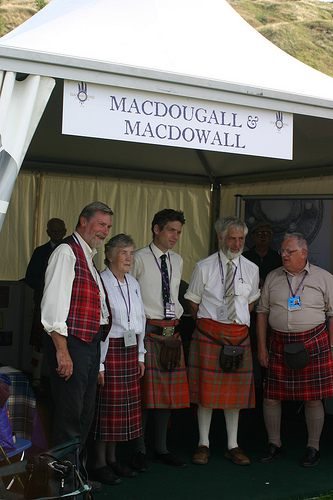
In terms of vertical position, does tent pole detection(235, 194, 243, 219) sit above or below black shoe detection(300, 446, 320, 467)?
above

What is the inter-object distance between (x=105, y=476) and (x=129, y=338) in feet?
2.78

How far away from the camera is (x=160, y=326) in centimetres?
402

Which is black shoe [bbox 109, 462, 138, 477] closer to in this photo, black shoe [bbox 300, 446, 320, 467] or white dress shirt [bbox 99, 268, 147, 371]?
white dress shirt [bbox 99, 268, 147, 371]

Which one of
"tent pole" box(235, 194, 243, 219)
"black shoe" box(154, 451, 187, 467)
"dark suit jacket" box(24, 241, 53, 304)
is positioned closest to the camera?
"black shoe" box(154, 451, 187, 467)

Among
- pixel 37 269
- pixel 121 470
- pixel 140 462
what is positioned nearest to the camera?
pixel 121 470

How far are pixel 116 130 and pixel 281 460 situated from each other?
261cm

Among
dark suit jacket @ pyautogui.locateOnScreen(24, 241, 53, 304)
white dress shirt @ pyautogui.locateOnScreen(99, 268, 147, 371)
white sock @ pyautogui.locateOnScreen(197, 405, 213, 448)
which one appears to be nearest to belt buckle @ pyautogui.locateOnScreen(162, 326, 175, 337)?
white dress shirt @ pyautogui.locateOnScreen(99, 268, 147, 371)

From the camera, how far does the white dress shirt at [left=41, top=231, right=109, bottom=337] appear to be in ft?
10.3

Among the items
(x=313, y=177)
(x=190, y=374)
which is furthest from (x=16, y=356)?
→ (x=313, y=177)

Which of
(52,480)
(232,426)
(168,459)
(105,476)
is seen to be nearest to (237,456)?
(232,426)

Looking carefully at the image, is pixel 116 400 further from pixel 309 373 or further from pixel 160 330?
pixel 309 373

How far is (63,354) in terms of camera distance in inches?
123

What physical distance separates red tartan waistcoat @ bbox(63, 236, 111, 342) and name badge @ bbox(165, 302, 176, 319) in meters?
0.75

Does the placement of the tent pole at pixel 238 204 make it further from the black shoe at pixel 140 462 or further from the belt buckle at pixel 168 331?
the black shoe at pixel 140 462
